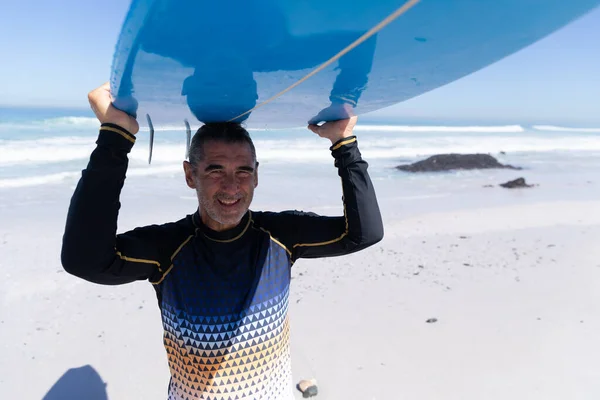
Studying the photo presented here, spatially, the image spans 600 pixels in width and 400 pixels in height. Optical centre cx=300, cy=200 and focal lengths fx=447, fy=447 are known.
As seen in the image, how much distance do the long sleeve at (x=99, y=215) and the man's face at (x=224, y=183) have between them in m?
0.33

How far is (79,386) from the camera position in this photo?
381 cm

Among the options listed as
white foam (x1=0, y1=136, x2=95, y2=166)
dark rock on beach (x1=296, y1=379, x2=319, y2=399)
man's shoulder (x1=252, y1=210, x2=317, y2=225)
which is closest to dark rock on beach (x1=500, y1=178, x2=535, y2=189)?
dark rock on beach (x1=296, y1=379, x2=319, y2=399)

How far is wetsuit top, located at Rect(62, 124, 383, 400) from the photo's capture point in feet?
5.14

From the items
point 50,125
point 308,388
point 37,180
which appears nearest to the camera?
point 308,388

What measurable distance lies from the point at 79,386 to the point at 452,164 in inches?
591

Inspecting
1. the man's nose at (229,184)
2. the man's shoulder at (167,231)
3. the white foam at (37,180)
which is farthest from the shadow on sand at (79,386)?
the white foam at (37,180)

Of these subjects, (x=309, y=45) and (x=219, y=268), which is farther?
(x=219, y=268)

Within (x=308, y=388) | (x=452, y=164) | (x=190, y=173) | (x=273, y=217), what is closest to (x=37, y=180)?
(x=308, y=388)

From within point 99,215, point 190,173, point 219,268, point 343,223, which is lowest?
point 219,268

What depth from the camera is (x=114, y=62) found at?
4.22 feet

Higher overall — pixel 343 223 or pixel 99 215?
pixel 99 215

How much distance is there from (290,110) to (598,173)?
17.9 metres

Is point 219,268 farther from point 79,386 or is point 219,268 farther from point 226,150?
point 79,386

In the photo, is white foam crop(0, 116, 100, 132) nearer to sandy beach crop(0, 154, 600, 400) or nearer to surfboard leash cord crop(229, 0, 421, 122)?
sandy beach crop(0, 154, 600, 400)
